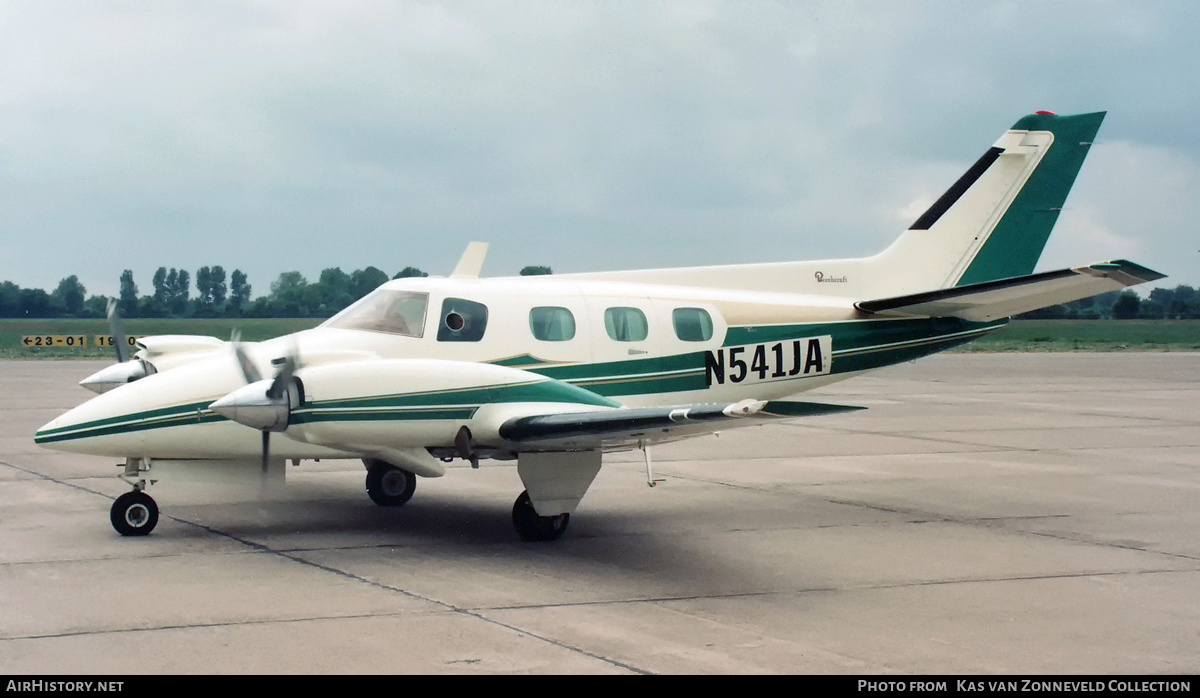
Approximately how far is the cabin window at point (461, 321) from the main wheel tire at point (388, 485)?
77.0 inches

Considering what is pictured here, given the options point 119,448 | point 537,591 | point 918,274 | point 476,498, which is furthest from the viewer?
point 918,274

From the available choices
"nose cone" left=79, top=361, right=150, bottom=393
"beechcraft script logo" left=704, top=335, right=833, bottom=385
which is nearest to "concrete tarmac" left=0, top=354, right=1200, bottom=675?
"nose cone" left=79, top=361, right=150, bottom=393

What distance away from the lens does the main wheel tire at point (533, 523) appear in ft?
33.3

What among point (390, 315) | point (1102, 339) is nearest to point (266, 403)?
point (390, 315)

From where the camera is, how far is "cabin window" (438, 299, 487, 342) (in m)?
10.9

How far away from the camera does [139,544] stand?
32.5ft

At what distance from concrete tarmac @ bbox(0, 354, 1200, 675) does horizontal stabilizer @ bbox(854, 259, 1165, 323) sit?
81.2 inches

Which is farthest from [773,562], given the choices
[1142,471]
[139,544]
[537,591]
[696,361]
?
[1142,471]

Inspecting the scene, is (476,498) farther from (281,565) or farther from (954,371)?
(954,371)

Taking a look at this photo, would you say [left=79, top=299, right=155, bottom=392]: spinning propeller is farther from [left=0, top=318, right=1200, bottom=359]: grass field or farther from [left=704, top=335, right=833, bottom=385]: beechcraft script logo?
[left=0, top=318, right=1200, bottom=359]: grass field

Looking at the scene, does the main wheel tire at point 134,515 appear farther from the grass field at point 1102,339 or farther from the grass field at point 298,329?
the grass field at point 1102,339

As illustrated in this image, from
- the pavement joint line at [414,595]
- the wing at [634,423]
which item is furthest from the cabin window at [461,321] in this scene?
the pavement joint line at [414,595]

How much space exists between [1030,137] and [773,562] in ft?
24.7

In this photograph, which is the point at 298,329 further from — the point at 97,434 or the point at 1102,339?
the point at 1102,339
